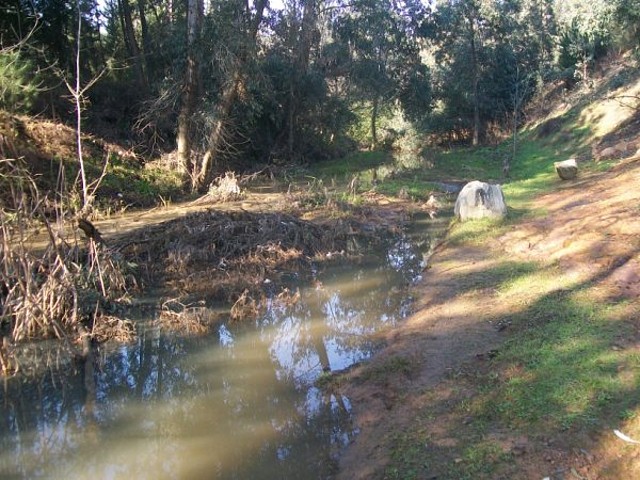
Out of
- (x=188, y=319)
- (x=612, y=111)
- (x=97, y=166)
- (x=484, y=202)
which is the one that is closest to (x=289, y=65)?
(x=97, y=166)

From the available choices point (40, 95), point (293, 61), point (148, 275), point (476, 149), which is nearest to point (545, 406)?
point (148, 275)

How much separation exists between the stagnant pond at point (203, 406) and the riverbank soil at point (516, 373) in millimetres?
447

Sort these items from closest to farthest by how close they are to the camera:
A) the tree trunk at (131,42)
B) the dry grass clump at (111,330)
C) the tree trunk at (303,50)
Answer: the dry grass clump at (111,330) < the tree trunk at (131,42) < the tree trunk at (303,50)

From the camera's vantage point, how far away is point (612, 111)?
22.2m

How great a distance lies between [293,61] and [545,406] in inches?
835

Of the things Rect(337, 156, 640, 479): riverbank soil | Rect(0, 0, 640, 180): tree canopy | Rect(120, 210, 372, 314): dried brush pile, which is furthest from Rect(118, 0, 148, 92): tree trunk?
Rect(337, 156, 640, 479): riverbank soil

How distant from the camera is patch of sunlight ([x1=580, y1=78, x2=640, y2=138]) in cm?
2091

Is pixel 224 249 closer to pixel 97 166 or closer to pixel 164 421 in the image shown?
pixel 164 421

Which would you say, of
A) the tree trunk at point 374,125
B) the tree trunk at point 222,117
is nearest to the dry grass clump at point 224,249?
the tree trunk at point 222,117

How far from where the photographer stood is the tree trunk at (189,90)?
17359 mm

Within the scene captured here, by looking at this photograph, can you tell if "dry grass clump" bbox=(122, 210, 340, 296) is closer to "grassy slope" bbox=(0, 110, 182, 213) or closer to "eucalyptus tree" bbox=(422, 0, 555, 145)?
"grassy slope" bbox=(0, 110, 182, 213)

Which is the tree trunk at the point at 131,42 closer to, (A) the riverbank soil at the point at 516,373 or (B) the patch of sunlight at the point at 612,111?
(A) the riverbank soil at the point at 516,373

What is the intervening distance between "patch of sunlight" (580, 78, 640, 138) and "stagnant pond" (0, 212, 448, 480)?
16790 millimetres

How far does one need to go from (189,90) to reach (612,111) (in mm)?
16315
